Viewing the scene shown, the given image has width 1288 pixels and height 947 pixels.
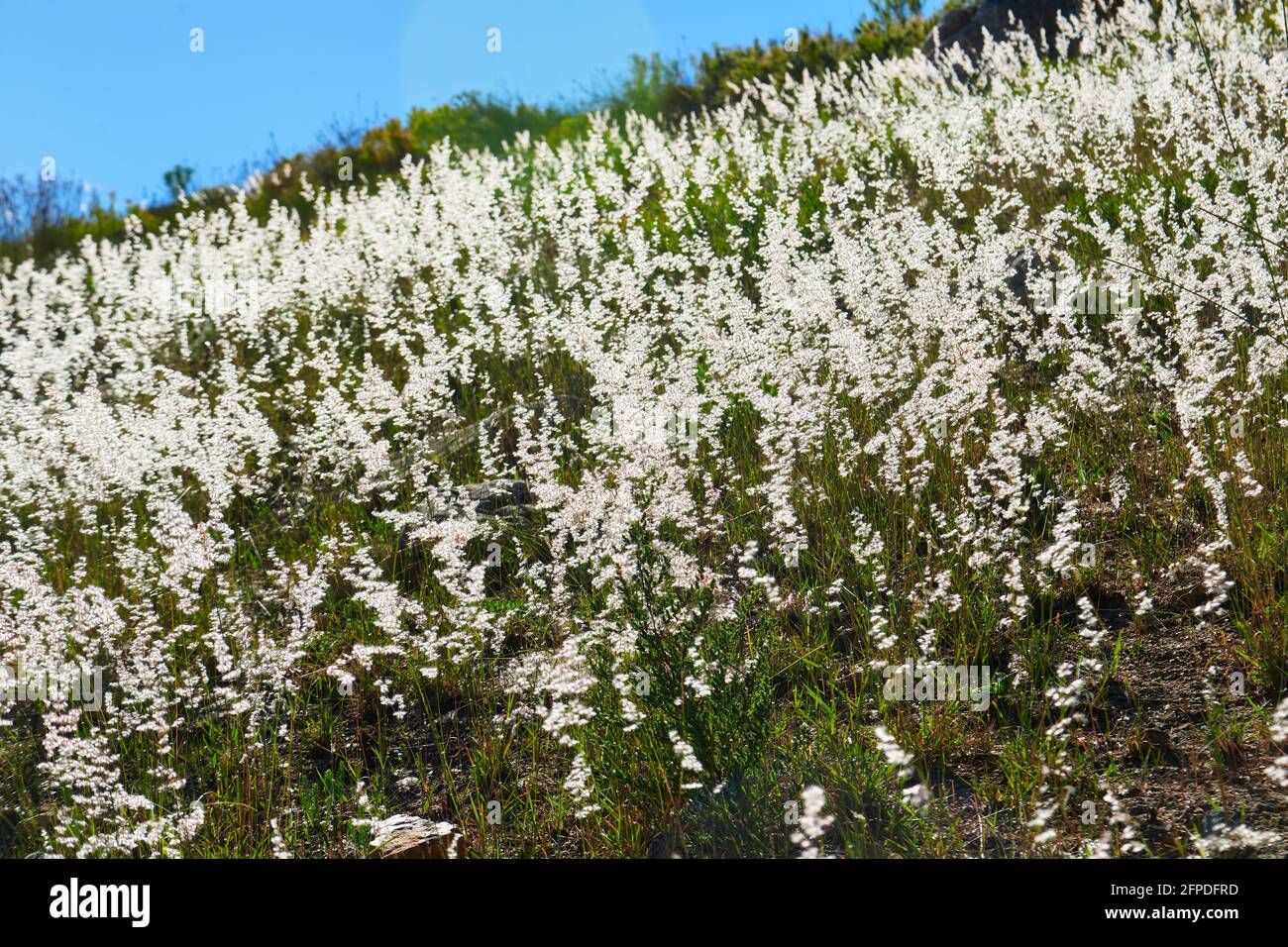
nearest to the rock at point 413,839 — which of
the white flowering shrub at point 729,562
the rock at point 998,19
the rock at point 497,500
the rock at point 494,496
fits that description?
the white flowering shrub at point 729,562

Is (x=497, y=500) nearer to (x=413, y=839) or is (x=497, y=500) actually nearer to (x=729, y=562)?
(x=729, y=562)

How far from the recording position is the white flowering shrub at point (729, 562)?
2721mm

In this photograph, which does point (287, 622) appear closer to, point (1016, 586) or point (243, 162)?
point (1016, 586)

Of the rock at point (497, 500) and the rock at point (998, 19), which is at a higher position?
the rock at point (998, 19)

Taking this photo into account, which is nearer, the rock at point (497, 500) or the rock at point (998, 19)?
the rock at point (497, 500)

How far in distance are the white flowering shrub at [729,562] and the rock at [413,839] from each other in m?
0.08

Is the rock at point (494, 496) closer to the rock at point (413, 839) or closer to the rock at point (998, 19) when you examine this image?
the rock at point (413, 839)

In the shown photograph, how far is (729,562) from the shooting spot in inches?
153

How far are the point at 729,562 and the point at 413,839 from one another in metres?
1.62

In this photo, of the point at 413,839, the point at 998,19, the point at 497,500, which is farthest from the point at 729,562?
the point at 998,19

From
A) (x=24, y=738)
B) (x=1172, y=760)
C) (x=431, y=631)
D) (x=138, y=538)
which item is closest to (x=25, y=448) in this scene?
(x=138, y=538)

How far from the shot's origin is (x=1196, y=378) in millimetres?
3977

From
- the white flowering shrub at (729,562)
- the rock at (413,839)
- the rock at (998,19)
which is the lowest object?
the rock at (413,839)

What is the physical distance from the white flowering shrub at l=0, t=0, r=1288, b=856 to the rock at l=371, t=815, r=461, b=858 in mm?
81
